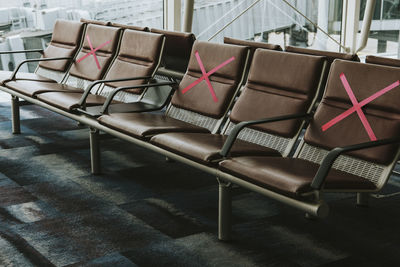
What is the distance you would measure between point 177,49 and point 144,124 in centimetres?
111

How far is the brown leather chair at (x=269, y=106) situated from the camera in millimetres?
3105

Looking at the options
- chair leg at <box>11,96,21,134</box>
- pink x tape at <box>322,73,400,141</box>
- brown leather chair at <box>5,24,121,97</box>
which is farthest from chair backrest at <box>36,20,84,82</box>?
pink x tape at <box>322,73,400,141</box>

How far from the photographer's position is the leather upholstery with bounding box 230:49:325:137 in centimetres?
317

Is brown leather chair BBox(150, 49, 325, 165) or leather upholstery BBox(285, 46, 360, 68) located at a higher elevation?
leather upholstery BBox(285, 46, 360, 68)

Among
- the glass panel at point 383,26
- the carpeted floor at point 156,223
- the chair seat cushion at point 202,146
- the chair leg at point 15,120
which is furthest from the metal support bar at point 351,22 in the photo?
the chair seat cushion at point 202,146

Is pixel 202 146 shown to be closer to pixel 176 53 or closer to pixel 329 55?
pixel 329 55

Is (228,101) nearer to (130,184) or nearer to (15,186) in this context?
(130,184)

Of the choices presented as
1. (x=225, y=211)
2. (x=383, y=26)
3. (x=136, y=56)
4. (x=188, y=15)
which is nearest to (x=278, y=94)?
(x=225, y=211)

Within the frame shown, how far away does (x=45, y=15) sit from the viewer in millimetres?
7012

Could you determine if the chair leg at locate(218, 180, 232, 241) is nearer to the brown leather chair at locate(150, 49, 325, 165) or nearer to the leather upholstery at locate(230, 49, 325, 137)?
the brown leather chair at locate(150, 49, 325, 165)

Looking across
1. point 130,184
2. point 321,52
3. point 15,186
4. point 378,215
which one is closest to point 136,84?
point 130,184

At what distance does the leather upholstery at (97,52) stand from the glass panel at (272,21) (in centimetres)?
269

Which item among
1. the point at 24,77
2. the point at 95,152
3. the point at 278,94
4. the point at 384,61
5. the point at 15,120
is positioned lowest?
the point at 15,120

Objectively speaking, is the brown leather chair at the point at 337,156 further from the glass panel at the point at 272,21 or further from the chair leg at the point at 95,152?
the glass panel at the point at 272,21
